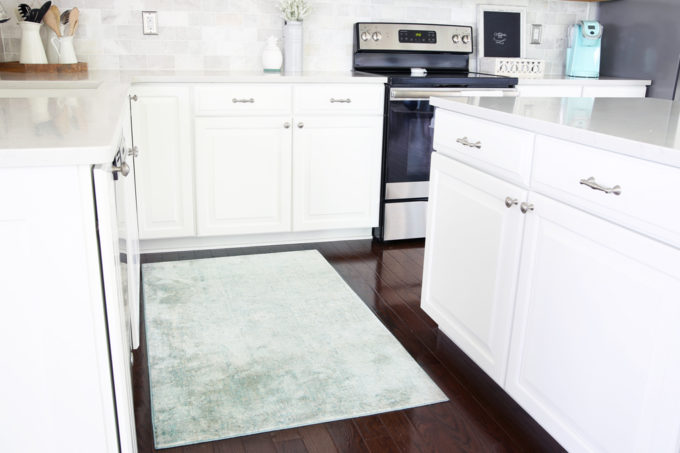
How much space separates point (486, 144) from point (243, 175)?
1.59 m

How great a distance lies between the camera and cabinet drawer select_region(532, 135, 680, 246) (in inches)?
48.1

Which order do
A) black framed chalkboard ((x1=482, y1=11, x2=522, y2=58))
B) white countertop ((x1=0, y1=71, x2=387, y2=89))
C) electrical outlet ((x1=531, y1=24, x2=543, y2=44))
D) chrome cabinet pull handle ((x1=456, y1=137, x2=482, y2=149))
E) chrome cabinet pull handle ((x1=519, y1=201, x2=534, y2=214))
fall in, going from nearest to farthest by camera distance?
chrome cabinet pull handle ((x1=519, y1=201, x2=534, y2=214)), chrome cabinet pull handle ((x1=456, y1=137, x2=482, y2=149)), white countertop ((x1=0, y1=71, x2=387, y2=89)), black framed chalkboard ((x1=482, y1=11, x2=522, y2=58)), electrical outlet ((x1=531, y1=24, x2=543, y2=44))

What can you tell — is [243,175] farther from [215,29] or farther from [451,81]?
[451,81]

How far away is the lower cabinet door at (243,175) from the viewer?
305 centimetres

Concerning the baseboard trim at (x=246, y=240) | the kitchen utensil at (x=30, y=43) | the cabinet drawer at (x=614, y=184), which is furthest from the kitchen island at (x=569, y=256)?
the kitchen utensil at (x=30, y=43)

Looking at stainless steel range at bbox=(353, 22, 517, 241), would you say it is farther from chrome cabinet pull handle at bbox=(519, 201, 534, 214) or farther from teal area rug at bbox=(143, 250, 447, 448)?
chrome cabinet pull handle at bbox=(519, 201, 534, 214)

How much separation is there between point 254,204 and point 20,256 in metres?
2.16

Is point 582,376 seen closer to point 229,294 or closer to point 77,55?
point 229,294

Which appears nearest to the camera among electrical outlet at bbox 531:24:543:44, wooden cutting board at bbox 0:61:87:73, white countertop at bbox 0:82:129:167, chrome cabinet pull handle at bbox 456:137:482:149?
Result: white countertop at bbox 0:82:129:167

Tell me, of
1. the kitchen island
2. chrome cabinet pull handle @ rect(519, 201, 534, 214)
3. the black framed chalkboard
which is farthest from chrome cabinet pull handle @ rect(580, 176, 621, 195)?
the black framed chalkboard

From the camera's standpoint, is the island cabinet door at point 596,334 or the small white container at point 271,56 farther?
the small white container at point 271,56

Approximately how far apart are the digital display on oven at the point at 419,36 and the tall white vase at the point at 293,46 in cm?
67

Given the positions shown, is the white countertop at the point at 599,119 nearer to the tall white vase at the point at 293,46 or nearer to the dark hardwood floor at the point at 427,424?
the dark hardwood floor at the point at 427,424

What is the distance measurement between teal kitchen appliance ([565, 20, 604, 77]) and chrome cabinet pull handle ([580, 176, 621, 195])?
9.40 ft
